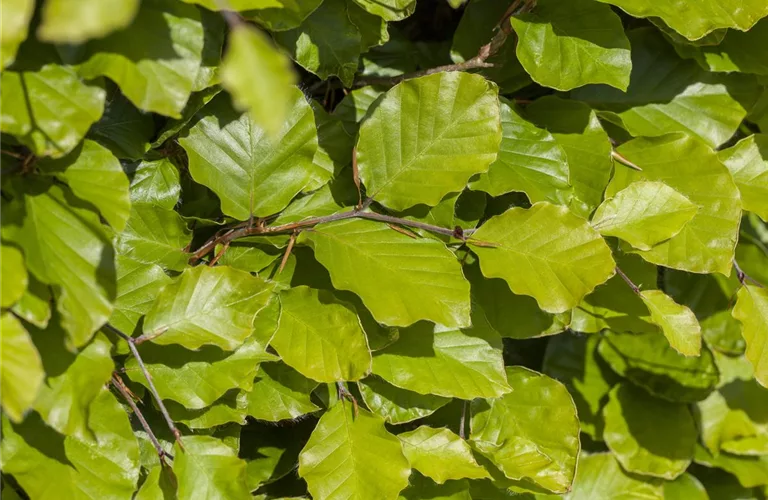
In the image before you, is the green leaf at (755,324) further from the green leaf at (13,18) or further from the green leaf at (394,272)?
the green leaf at (13,18)

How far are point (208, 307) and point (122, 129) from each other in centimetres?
25

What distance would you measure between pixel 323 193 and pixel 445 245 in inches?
7.6

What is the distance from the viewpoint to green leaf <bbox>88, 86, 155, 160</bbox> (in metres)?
0.85

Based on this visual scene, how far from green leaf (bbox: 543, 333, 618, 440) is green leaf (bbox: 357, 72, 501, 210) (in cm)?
70

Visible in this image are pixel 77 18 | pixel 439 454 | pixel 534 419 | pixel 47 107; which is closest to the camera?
pixel 77 18

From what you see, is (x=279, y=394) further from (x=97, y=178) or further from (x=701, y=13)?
(x=701, y=13)

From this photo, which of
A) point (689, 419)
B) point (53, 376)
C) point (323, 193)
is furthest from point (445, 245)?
point (689, 419)

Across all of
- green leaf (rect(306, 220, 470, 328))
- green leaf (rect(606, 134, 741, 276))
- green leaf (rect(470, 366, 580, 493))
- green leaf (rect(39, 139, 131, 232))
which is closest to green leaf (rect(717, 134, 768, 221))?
green leaf (rect(606, 134, 741, 276))

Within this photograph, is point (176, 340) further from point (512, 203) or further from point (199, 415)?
point (512, 203)

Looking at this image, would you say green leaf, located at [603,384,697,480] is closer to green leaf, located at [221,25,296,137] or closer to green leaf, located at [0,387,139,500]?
green leaf, located at [0,387,139,500]

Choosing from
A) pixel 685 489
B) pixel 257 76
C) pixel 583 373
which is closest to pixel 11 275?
pixel 257 76

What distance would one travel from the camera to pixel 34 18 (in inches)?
26.5

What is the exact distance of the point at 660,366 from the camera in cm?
147

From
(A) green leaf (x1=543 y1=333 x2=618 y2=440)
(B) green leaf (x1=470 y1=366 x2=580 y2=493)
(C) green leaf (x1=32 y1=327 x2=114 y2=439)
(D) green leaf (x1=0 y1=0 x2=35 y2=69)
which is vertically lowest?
(A) green leaf (x1=543 y1=333 x2=618 y2=440)
